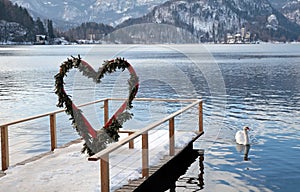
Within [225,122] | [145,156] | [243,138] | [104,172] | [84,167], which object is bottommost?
[225,122]

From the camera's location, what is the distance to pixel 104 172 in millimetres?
8195

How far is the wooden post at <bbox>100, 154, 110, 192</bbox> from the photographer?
8.02 metres

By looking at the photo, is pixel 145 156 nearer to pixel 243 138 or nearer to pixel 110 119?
pixel 110 119

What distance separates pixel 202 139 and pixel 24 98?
19.4 metres

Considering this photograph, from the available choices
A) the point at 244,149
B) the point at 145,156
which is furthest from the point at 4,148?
the point at 244,149

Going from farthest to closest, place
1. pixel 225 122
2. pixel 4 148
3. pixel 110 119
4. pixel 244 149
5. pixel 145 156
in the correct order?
pixel 225 122 < pixel 244 149 < pixel 110 119 < pixel 4 148 < pixel 145 156

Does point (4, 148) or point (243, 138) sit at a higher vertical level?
point (4, 148)

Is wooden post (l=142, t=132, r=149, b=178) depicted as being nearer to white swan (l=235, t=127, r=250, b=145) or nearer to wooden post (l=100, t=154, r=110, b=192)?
wooden post (l=100, t=154, r=110, b=192)

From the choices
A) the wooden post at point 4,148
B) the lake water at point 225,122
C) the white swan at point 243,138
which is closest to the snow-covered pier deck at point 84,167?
the wooden post at point 4,148

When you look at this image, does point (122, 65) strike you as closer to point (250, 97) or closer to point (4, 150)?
point (4, 150)

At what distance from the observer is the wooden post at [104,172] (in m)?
8.02

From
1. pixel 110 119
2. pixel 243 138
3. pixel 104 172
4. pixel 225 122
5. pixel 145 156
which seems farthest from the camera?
pixel 225 122

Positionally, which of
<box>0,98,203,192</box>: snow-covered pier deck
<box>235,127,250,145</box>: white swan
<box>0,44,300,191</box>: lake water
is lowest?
<box>0,44,300,191</box>: lake water

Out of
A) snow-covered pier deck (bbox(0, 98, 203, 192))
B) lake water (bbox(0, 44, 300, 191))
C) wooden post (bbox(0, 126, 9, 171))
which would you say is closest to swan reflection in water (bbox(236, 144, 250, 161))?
lake water (bbox(0, 44, 300, 191))
